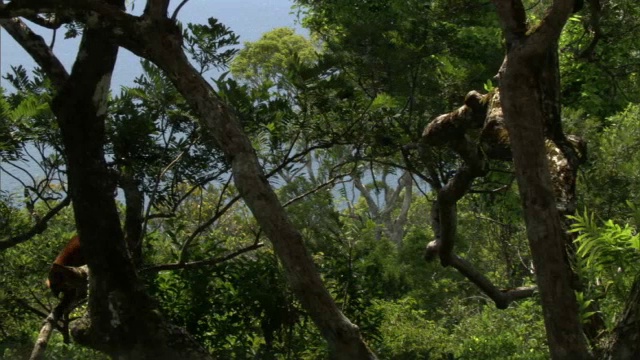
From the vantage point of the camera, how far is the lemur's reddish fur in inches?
192

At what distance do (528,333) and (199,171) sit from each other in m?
3.38

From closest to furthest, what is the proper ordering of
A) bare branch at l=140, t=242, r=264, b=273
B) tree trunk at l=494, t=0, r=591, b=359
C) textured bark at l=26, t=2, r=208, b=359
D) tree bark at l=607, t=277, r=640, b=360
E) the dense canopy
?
tree bark at l=607, t=277, r=640, b=360
tree trunk at l=494, t=0, r=591, b=359
the dense canopy
textured bark at l=26, t=2, r=208, b=359
bare branch at l=140, t=242, r=264, b=273

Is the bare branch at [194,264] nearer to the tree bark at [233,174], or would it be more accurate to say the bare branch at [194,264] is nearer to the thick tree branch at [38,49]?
the tree bark at [233,174]

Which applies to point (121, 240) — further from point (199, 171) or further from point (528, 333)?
point (528, 333)

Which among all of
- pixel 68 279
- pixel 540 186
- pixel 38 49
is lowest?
pixel 540 186

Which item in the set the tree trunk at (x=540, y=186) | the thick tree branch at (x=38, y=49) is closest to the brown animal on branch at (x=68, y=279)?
the thick tree branch at (x=38, y=49)

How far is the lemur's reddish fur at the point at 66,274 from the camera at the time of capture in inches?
192

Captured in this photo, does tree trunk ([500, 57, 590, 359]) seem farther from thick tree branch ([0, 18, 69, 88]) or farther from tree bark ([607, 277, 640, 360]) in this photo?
thick tree branch ([0, 18, 69, 88])

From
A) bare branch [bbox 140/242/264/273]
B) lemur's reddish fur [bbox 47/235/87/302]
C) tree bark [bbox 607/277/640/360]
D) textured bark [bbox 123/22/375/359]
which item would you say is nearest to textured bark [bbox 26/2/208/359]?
lemur's reddish fur [bbox 47/235/87/302]

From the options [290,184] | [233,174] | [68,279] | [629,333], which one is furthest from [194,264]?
[629,333]

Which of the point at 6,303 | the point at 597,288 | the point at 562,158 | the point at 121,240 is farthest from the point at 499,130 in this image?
the point at 6,303

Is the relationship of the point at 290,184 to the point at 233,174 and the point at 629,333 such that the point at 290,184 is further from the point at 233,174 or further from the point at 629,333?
the point at 629,333

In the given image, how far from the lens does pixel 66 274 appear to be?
488 cm

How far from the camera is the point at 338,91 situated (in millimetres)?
4832
